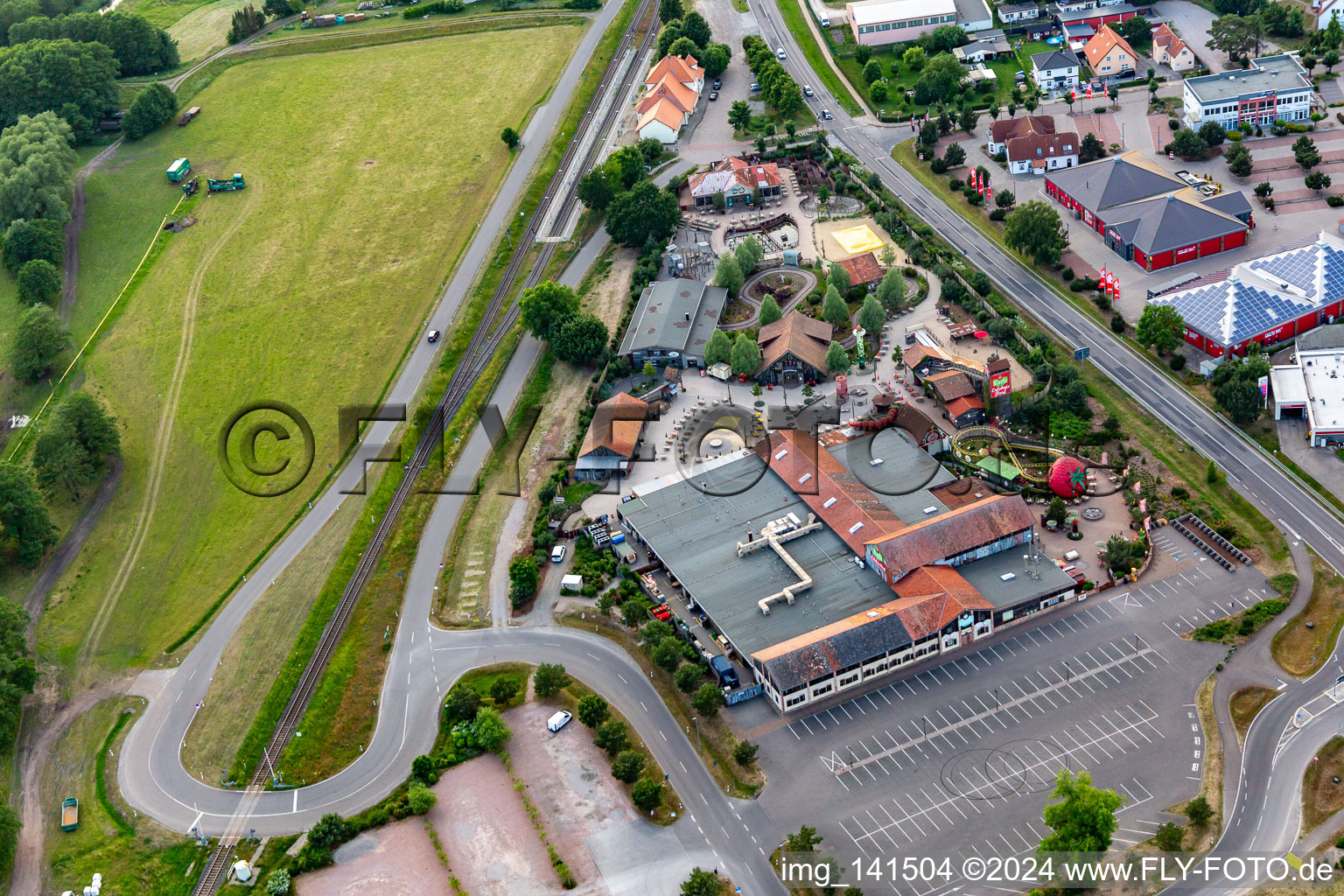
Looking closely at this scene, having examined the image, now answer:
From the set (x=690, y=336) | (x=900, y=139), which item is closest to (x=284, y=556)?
(x=690, y=336)

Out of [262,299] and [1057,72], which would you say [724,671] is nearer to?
[262,299]

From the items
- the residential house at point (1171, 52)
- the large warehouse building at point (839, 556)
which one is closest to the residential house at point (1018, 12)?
the residential house at point (1171, 52)

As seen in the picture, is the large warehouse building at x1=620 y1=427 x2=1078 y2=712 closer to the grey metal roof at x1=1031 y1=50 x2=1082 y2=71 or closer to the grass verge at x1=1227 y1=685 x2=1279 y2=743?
the grass verge at x1=1227 y1=685 x2=1279 y2=743

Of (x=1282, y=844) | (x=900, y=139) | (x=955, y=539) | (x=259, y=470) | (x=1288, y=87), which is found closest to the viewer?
(x=1282, y=844)

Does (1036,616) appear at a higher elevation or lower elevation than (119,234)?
lower

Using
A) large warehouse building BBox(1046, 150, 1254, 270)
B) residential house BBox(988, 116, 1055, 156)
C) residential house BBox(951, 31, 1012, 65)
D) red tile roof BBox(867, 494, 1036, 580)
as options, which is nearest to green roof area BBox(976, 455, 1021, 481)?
red tile roof BBox(867, 494, 1036, 580)

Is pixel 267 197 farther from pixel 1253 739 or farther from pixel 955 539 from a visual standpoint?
pixel 1253 739
